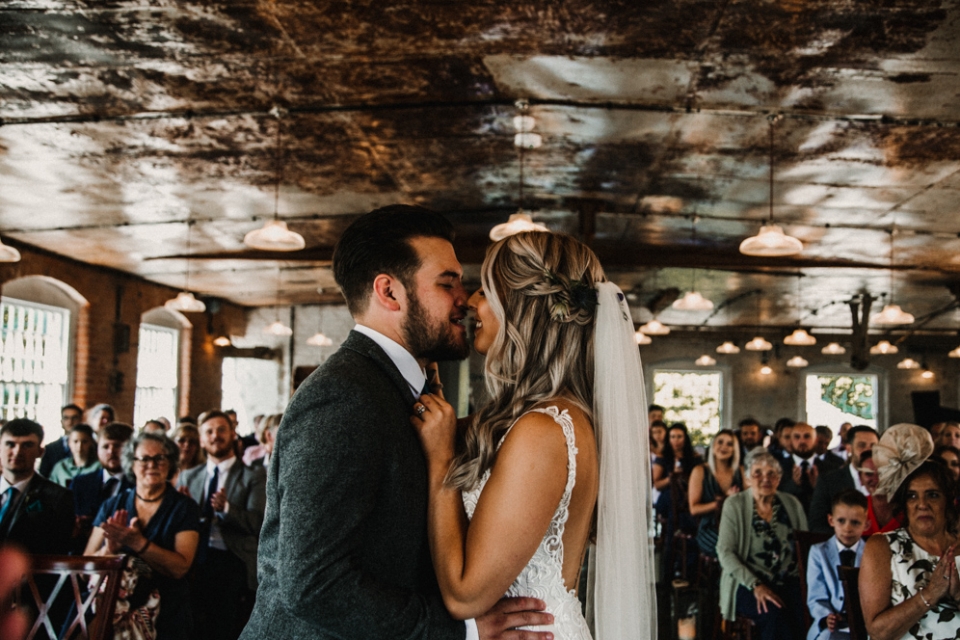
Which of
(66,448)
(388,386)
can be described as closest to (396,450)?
(388,386)

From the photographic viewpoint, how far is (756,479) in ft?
15.4

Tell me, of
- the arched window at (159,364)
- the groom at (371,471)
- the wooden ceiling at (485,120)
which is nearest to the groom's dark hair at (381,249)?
the groom at (371,471)

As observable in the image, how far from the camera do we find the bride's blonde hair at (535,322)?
1872 millimetres

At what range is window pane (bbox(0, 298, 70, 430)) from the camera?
1005 centimetres

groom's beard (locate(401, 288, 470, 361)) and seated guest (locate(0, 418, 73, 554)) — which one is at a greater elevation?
groom's beard (locate(401, 288, 470, 361))

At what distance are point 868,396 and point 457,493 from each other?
21.7 m

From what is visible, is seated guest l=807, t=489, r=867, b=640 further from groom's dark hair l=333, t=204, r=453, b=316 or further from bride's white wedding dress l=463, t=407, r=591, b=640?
groom's dark hair l=333, t=204, r=453, b=316

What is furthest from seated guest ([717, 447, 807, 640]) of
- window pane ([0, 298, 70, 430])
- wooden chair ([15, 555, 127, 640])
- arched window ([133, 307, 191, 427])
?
arched window ([133, 307, 191, 427])

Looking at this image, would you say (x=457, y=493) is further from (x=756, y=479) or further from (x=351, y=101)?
(x=351, y=101)

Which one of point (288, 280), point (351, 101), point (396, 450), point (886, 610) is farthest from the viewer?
point (288, 280)

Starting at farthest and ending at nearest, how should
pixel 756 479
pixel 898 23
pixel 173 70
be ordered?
pixel 173 70 < pixel 756 479 < pixel 898 23

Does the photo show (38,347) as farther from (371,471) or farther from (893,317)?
(371,471)

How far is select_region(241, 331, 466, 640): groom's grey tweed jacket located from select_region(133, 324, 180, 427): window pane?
12143mm

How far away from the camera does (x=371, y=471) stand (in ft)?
4.82
